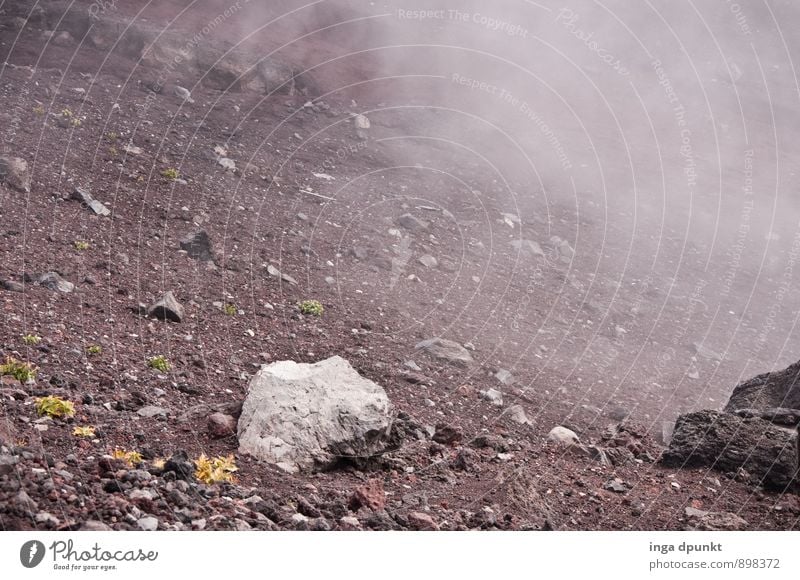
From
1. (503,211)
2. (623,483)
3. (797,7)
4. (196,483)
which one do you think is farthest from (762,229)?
(797,7)

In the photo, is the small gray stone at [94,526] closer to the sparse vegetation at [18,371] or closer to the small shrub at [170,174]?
the sparse vegetation at [18,371]

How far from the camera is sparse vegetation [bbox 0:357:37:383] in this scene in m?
7.68

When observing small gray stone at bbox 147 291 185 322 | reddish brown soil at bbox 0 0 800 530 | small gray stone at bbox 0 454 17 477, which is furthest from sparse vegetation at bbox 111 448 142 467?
small gray stone at bbox 147 291 185 322

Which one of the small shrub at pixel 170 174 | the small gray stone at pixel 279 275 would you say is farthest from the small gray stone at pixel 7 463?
the small shrub at pixel 170 174

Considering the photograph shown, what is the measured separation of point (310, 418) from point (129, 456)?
1.75 metres

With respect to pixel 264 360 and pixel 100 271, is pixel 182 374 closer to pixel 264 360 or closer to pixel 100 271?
pixel 264 360

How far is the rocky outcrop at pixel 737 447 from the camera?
814 centimetres

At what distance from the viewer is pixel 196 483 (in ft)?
21.6

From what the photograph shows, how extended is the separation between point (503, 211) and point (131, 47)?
33.7ft

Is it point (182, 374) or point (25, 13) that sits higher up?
point (25, 13)

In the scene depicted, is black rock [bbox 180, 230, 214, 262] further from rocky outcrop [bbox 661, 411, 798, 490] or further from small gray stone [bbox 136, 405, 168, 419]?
rocky outcrop [bbox 661, 411, 798, 490]
